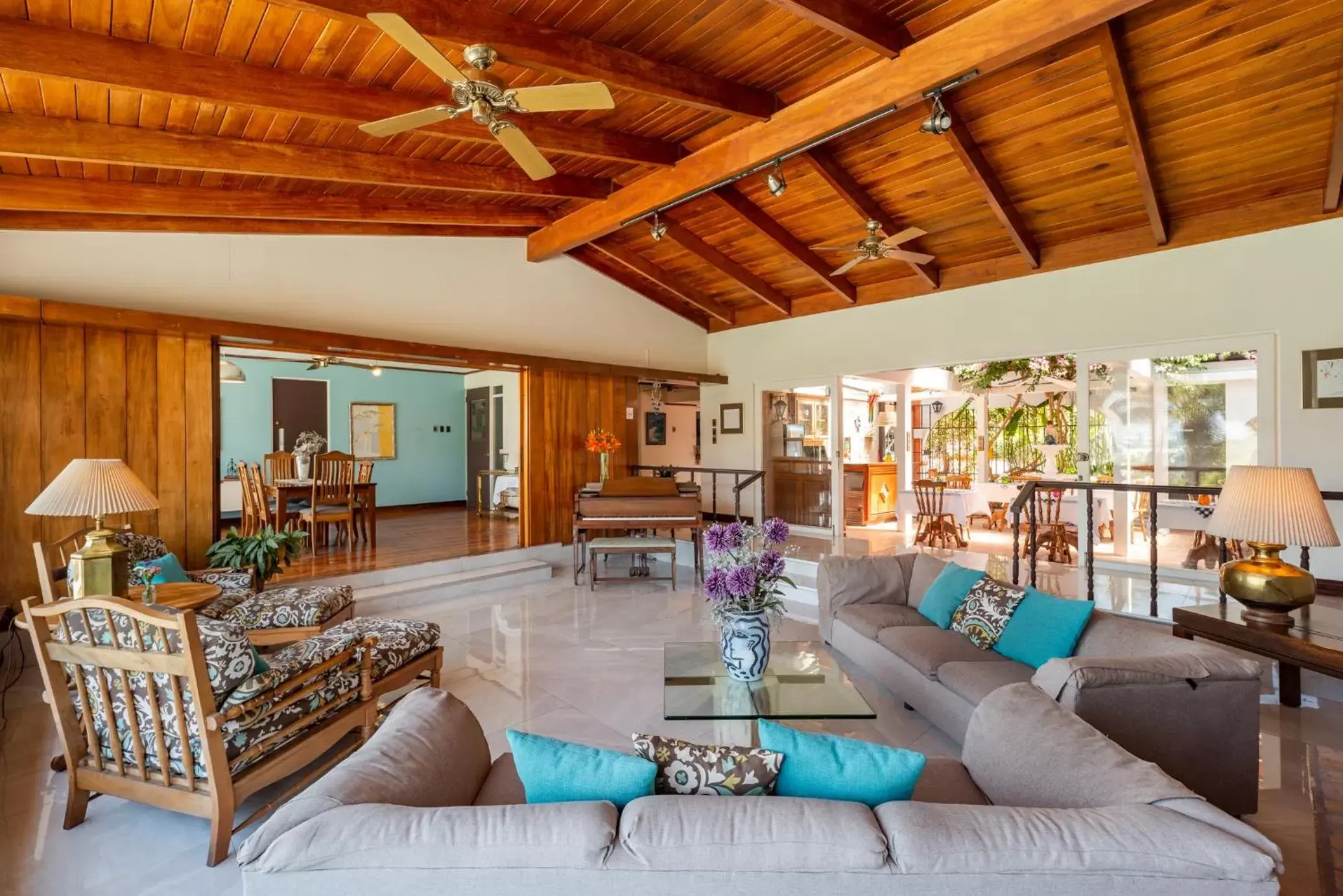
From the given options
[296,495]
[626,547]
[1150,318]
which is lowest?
[626,547]

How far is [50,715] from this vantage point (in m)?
3.30

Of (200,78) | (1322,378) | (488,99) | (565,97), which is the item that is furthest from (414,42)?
(1322,378)

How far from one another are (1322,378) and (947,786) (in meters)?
5.15

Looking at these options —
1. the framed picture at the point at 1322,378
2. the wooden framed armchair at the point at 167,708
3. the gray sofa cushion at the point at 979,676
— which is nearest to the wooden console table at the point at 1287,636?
the gray sofa cushion at the point at 979,676

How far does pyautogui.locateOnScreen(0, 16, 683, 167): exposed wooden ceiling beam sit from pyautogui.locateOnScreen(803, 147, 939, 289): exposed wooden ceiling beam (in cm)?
219

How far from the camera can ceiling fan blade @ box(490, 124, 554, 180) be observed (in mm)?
3287

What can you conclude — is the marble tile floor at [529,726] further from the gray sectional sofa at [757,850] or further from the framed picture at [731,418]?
the framed picture at [731,418]

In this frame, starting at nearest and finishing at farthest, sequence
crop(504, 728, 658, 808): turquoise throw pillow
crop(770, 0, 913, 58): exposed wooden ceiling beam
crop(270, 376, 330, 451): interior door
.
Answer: crop(504, 728, 658, 808): turquoise throw pillow → crop(770, 0, 913, 58): exposed wooden ceiling beam → crop(270, 376, 330, 451): interior door

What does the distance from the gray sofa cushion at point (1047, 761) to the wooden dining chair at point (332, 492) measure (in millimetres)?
6190

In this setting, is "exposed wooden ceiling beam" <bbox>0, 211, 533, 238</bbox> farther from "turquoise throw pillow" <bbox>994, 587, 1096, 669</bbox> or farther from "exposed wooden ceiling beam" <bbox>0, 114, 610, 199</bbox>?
"turquoise throw pillow" <bbox>994, 587, 1096, 669</bbox>

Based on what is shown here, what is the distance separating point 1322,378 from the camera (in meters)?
4.61

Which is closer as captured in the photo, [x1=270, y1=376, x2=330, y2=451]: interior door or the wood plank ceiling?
the wood plank ceiling

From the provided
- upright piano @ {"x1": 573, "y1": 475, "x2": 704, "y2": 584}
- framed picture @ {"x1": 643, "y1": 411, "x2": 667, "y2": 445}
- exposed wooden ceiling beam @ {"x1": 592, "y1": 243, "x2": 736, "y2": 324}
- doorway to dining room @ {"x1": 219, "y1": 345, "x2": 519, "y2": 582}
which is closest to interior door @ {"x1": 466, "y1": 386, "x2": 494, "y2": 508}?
doorway to dining room @ {"x1": 219, "y1": 345, "x2": 519, "y2": 582}

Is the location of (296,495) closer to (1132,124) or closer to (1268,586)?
(1268,586)
